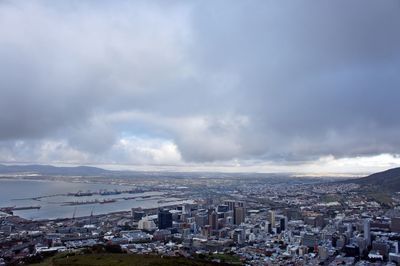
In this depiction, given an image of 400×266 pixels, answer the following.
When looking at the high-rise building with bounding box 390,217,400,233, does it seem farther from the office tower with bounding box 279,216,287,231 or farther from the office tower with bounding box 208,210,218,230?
the office tower with bounding box 208,210,218,230

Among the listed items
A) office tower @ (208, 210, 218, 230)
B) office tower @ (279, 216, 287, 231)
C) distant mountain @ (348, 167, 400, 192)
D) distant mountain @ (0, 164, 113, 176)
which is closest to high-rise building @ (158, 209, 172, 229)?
office tower @ (208, 210, 218, 230)

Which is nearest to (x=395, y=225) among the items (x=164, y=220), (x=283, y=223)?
(x=283, y=223)

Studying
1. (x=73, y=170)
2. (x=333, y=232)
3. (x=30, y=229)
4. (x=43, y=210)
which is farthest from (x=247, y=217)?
(x=73, y=170)

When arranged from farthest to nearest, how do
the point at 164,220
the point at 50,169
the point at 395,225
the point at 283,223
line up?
the point at 50,169
the point at 164,220
the point at 283,223
the point at 395,225

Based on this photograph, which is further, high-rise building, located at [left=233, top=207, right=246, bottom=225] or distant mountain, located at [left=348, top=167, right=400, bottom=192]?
distant mountain, located at [left=348, top=167, right=400, bottom=192]

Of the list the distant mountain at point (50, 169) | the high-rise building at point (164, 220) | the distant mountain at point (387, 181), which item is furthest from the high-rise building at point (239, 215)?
the distant mountain at point (50, 169)

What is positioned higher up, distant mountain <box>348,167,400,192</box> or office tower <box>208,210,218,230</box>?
distant mountain <box>348,167,400,192</box>

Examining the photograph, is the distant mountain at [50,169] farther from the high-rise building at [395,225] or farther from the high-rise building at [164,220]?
the high-rise building at [395,225]

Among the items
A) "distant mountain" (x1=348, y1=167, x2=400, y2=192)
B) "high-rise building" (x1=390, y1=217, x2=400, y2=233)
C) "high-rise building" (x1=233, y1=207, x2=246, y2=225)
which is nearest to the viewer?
"high-rise building" (x1=390, y1=217, x2=400, y2=233)

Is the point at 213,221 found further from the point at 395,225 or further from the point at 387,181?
the point at 387,181

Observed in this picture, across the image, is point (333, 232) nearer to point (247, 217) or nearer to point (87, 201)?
point (247, 217)

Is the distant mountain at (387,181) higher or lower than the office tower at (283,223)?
higher
